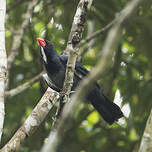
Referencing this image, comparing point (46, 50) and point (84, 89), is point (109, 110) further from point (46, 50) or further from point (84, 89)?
point (84, 89)

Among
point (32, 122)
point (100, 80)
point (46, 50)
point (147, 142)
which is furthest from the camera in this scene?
point (100, 80)

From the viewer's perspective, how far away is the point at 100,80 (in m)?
6.09

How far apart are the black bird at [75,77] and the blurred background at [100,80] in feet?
1.26

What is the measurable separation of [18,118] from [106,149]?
1679 mm

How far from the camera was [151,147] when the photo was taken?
257cm

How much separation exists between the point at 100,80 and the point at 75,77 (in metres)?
1.61

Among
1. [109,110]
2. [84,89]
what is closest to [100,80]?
[109,110]

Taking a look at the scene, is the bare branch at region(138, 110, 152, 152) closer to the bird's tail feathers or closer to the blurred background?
the bird's tail feathers

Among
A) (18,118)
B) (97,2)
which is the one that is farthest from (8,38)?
(97,2)

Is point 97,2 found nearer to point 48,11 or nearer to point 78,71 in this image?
point 48,11

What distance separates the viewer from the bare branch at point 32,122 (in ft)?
11.8

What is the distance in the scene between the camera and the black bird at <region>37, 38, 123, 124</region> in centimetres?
446

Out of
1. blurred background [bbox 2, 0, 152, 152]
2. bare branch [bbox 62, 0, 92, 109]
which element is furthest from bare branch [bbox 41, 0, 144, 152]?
blurred background [bbox 2, 0, 152, 152]

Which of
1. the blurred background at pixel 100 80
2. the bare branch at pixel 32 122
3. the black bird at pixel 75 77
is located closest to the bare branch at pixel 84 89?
the bare branch at pixel 32 122
